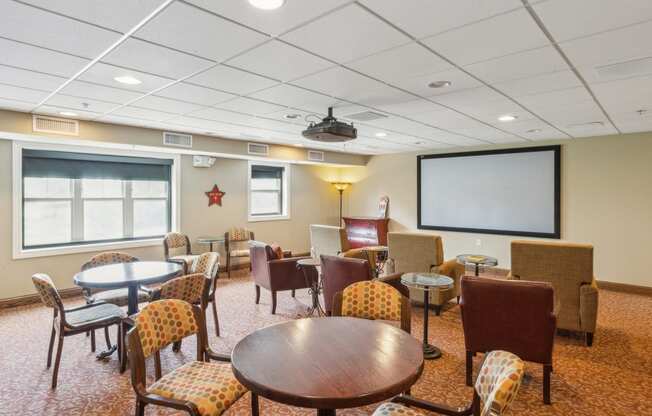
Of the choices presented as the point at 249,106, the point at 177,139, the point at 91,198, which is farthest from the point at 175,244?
the point at 249,106

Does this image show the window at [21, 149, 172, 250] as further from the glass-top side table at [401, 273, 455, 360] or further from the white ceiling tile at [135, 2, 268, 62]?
the glass-top side table at [401, 273, 455, 360]

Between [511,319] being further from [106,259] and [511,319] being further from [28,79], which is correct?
[28,79]

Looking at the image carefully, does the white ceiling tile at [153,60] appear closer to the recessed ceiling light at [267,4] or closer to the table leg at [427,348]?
the recessed ceiling light at [267,4]

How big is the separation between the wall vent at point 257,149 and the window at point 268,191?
850 mm

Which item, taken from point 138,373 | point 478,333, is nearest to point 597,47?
point 478,333

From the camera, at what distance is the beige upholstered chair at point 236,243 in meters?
6.94

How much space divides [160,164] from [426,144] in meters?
4.87

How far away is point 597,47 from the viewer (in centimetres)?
250

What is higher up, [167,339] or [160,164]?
[160,164]

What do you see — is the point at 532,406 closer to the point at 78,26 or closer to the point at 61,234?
the point at 78,26

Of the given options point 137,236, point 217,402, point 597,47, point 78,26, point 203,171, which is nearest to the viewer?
point 217,402

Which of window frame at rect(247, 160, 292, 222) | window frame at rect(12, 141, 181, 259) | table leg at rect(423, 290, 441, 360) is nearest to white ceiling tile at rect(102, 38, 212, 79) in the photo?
table leg at rect(423, 290, 441, 360)

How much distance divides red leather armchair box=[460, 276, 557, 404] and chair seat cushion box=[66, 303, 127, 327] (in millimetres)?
2960

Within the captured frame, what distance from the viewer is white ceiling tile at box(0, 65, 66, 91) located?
3033 millimetres
